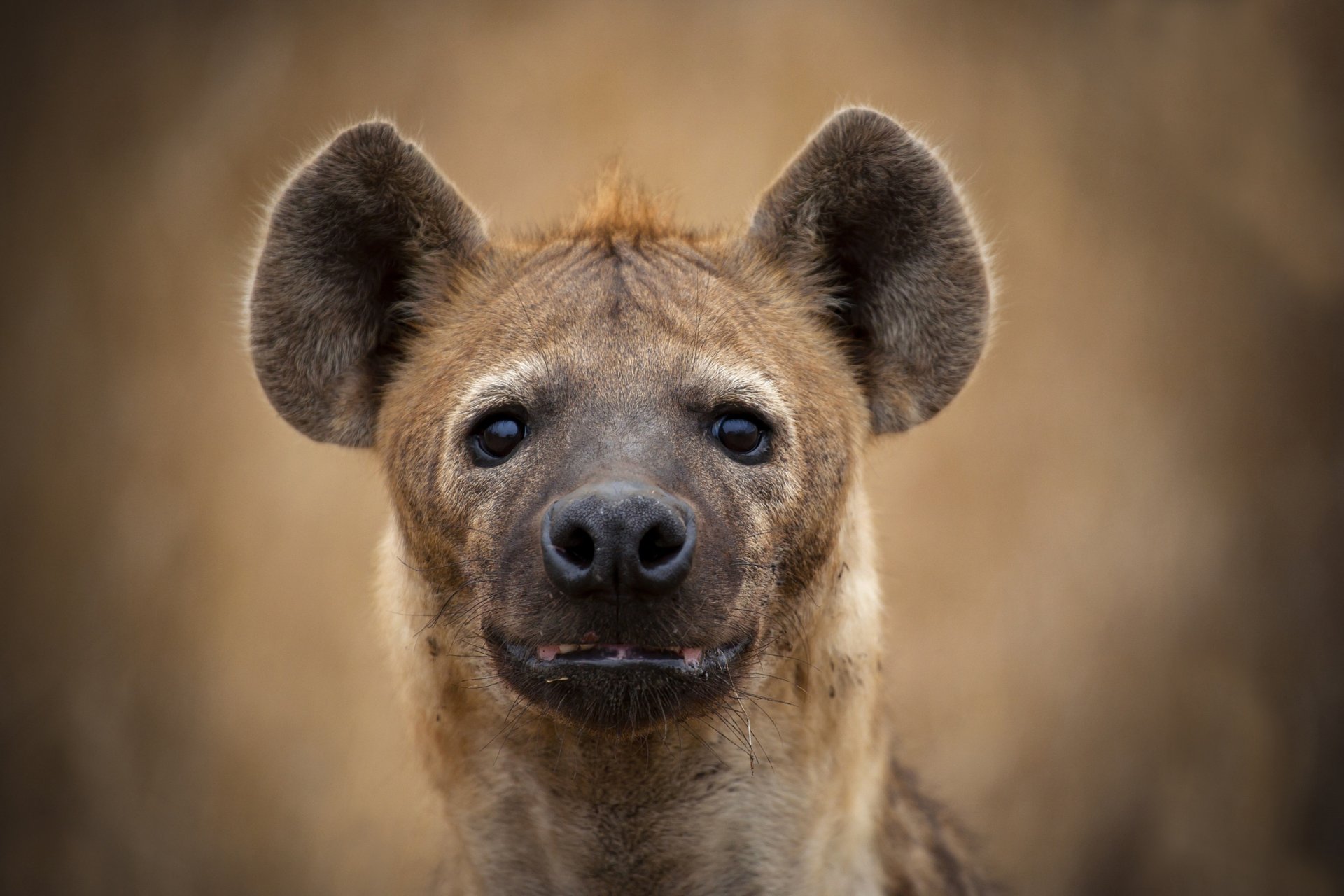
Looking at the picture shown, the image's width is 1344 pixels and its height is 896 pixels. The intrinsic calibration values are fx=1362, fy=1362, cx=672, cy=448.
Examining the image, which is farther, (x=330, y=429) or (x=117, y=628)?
(x=117, y=628)

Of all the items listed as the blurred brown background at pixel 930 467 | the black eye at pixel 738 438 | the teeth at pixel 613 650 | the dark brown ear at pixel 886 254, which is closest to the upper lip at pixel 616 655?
the teeth at pixel 613 650

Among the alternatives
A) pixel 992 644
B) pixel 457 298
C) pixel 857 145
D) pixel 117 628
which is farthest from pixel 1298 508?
pixel 117 628

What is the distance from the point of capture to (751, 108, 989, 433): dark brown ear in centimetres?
251

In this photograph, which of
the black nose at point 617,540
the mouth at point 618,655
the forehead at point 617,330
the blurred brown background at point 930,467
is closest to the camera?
the black nose at point 617,540

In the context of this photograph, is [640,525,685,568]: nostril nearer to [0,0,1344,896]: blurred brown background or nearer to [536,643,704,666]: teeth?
[536,643,704,666]: teeth

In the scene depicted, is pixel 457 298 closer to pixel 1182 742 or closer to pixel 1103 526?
pixel 1103 526

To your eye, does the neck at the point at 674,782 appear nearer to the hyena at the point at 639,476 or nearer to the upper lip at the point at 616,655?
the hyena at the point at 639,476

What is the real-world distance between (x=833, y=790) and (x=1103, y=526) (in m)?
3.33

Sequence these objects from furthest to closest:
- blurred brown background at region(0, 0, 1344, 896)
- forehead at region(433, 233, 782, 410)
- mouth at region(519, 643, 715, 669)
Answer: blurred brown background at region(0, 0, 1344, 896) → forehead at region(433, 233, 782, 410) → mouth at region(519, 643, 715, 669)

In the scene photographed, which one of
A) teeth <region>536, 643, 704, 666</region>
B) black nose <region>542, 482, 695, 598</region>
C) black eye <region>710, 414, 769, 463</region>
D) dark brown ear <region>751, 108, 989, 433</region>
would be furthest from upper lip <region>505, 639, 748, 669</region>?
dark brown ear <region>751, 108, 989, 433</region>

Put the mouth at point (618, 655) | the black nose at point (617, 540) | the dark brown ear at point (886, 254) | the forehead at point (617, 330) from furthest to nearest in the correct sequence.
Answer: the dark brown ear at point (886, 254) → the forehead at point (617, 330) → the mouth at point (618, 655) → the black nose at point (617, 540)

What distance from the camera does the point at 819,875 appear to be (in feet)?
7.93

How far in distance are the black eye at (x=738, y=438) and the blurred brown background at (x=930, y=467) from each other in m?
2.97

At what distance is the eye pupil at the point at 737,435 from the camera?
230 cm
